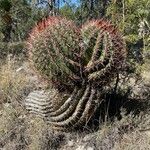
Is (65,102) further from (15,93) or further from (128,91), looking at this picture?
(15,93)

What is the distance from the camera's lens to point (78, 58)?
657 centimetres

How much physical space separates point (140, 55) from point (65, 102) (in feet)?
10.1

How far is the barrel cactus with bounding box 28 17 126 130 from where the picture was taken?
6512mm

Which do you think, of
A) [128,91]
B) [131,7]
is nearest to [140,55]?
[131,7]

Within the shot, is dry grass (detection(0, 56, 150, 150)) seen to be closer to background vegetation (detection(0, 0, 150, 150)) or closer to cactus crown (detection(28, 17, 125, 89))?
Answer: background vegetation (detection(0, 0, 150, 150))

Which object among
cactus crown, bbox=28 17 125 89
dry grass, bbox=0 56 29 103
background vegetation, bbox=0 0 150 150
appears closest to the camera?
cactus crown, bbox=28 17 125 89

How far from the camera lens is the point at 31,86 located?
8875 mm

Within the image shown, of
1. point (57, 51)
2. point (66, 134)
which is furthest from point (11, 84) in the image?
point (57, 51)

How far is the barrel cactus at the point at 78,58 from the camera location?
6.51m

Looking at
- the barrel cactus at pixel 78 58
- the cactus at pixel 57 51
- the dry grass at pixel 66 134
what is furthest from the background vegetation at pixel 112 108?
the cactus at pixel 57 51

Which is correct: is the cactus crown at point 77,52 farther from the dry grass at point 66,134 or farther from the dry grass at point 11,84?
the dry grass at point 11,84

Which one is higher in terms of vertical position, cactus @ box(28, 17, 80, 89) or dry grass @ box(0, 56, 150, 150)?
cactus @ box(28, 17, 80, 89)

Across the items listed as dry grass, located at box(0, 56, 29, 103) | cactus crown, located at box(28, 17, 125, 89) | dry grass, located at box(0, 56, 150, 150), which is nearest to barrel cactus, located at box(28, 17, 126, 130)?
cactus crown, located at box(28, 17, 125, 89)

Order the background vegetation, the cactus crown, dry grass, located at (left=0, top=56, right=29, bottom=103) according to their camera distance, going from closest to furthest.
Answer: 1. the cactus crown
2. the background vegetation
3. dry grass, located at (left=0, top=56, right=29, bottom=103)
